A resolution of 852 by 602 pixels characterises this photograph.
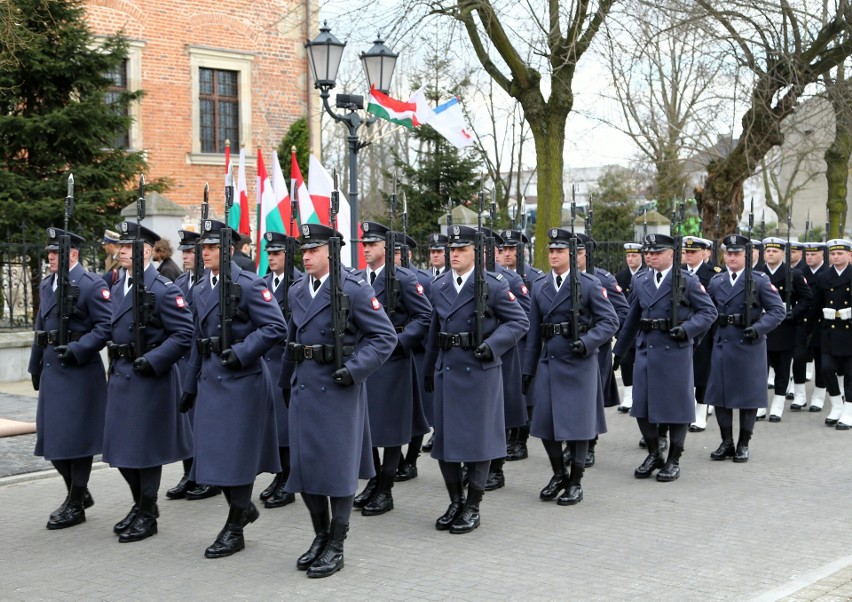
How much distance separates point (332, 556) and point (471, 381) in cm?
175

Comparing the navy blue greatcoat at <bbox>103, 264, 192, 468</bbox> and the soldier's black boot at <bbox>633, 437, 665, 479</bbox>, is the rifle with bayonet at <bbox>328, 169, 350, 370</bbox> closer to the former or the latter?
the navy blue greatcoat at <bbox>103, 264, 192, 468</bbox>

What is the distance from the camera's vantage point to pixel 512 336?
26.1ft

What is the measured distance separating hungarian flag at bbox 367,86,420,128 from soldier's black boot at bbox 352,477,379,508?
21.8ft

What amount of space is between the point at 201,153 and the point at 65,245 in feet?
69.3

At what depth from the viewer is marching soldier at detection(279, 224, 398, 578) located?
678 centimetres

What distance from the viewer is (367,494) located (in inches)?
348

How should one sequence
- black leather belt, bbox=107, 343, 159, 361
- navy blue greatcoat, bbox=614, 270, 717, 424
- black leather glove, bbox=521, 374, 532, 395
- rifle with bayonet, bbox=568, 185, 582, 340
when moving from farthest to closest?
navy blue greatcoat, bbox=614, 270, 717, 424, black leather glove, bbox=521, 374, 532, 395, rifle with bayonet, bbox=568, 185, 582, 340, black leather belt, bbox=107, 343, 159, 361

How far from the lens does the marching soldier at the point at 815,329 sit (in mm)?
13922

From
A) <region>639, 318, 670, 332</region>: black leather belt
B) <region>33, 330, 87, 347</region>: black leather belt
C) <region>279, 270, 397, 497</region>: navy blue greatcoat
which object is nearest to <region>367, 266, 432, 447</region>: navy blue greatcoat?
<region>279, 270, 397, 497</region>: navy blue greatcoat

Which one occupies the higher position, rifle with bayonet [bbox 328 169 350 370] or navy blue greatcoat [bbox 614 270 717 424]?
rifle with bayonet [bbox 328 169 350 370]

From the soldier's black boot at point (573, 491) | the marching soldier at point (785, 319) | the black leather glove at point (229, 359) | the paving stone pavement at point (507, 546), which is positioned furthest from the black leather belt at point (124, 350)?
the marching soldier at point (785, 319)

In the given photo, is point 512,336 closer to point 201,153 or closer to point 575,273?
point 575,273

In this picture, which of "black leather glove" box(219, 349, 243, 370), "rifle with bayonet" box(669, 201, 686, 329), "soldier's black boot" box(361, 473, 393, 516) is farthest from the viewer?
"rifle with bayonet" box(669, 201, 686, 329)

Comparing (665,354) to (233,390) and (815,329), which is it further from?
(815,329)
